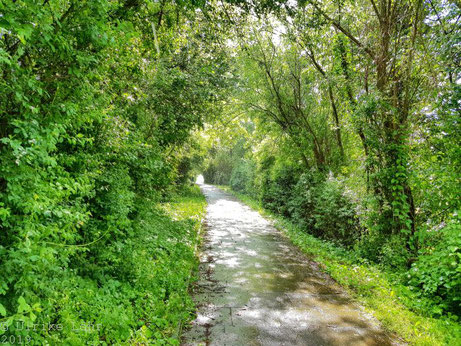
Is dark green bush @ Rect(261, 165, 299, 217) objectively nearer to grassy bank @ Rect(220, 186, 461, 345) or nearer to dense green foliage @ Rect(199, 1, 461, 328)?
dense green foliage @ Rect(199, 1, 461, 328)

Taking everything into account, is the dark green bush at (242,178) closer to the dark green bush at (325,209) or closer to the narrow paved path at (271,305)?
the dark green bush at (325,209)

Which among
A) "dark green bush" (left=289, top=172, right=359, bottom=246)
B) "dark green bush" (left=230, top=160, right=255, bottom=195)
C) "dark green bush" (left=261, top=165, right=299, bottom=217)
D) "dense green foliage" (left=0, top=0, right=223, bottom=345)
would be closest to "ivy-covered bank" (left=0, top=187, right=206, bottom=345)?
"dense green foliage" (left=0, top=0, right=223, bottom=345)

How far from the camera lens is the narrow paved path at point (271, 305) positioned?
4227 mm

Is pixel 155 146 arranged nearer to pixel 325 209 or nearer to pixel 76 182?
pixel 76 182

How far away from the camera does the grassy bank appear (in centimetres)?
421

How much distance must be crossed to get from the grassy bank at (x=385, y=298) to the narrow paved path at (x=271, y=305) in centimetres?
27

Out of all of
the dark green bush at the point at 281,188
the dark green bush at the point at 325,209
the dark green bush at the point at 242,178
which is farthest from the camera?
the dark green bush at the point at 242,178

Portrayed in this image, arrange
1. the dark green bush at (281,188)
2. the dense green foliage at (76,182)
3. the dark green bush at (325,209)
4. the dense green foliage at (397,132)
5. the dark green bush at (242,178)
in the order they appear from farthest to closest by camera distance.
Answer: the dark green bush at (242,178), the dark green bush at (281,188), the dark green bush at (325,209), the dense green foliage at (397,132), the dense green foliage at (76,182)

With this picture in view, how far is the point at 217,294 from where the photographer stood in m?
5.68

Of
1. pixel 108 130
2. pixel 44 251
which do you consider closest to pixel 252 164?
pixel 108 130

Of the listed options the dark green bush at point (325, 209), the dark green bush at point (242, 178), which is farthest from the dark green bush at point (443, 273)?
the dark green bush at point (242, 178)

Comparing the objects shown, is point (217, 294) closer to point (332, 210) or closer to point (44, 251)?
point (44, 251)

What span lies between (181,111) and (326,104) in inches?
280

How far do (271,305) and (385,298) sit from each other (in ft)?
7.49
